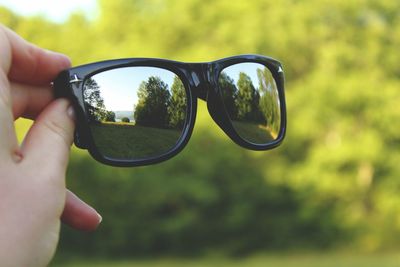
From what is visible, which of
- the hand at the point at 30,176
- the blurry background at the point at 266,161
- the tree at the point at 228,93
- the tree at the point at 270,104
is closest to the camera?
the hand at the point at 30,176

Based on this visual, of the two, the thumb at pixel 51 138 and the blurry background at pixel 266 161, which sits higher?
the blurry background at pixel 266 161

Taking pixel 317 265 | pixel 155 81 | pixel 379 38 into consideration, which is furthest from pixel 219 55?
pixel 155 81

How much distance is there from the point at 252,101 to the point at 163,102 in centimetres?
20

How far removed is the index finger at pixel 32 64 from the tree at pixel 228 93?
0.23m

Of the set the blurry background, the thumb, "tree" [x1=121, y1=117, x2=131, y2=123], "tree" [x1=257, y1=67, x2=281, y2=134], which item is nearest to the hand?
the thumb

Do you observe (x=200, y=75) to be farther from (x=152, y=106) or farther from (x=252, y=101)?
(x=252, y=101)

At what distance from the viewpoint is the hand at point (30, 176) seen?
0.72 metres

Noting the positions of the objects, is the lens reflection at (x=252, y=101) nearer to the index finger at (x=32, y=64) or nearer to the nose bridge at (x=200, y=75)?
the nose bridge at (x=200, y=75)

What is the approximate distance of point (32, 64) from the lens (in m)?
0.90

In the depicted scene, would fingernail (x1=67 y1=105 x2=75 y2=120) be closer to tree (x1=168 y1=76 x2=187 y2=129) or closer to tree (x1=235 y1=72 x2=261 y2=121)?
tree (x1=168 y1=76 x2=187 y2=129)

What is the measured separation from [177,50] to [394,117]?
406 cm

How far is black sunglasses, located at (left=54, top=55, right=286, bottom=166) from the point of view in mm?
917

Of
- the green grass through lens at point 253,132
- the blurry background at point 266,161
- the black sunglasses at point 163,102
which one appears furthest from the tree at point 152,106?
the blurry background at point 266,161

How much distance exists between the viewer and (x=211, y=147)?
13.3 meters
